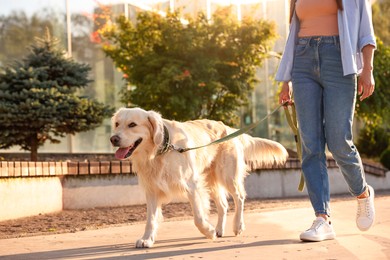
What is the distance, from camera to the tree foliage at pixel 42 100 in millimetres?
9039

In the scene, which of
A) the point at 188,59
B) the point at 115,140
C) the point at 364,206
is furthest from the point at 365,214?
the point at 188,59

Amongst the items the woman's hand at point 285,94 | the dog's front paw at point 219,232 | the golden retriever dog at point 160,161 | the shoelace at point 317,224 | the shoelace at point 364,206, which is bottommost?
the dog's front paw at point 219,232

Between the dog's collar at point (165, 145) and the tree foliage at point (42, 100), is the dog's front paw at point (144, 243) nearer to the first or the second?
the dog's collar at point (165, 145)

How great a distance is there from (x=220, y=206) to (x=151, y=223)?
0.94 meters

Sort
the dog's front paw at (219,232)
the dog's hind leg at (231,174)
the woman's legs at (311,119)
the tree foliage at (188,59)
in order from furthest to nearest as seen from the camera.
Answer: the tree foliage at (188,59) < the dog's hind leg at (231,174) < the dog's front paw at (219,232) < the woman's legs at (311,119)

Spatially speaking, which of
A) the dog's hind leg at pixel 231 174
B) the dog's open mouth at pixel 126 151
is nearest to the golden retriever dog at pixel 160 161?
the dog's open mouth at pixel 126 151

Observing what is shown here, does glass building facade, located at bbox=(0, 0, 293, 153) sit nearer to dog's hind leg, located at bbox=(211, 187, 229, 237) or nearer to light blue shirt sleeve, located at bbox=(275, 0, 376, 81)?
dog's hind leg, located at bbox=(211, 187, 229, 237)

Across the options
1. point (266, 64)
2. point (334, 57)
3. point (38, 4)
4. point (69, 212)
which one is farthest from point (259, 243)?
point (266, 64)

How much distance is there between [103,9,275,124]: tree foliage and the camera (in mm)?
10984

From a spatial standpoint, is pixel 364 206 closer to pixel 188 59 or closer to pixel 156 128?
pixel 156 128

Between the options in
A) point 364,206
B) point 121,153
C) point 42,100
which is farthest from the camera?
point 42,100

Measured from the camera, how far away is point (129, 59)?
37.1 ft

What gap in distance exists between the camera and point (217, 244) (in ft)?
15.6

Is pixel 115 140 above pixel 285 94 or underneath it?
underneath
